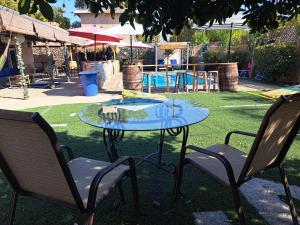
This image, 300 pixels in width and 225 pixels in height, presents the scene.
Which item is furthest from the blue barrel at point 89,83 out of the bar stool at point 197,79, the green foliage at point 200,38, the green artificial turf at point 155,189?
the green foliage at point 200,38

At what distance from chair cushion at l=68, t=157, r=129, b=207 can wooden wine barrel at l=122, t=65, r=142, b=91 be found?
6.93 meters

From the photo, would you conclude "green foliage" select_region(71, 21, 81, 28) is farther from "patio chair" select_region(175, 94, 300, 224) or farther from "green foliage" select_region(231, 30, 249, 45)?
"patio chair" select_region(175, 94, 300, 224)

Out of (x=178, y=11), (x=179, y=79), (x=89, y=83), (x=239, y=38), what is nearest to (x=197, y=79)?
(x=179, y=79)

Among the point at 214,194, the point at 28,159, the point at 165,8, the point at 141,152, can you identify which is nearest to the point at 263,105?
the point at 141,152

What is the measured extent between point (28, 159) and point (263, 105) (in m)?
6.78

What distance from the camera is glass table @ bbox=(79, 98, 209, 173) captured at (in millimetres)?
2668

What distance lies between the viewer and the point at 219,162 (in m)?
2.60

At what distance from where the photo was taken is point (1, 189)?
3256mm

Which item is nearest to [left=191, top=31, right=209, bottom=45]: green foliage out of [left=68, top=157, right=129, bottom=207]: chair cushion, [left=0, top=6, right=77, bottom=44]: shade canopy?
[left=0, top=6, right=77, bottom=44]: shade canopy

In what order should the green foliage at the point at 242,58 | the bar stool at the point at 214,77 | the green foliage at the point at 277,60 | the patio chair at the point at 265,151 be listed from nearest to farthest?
the patio chair at the point at 265,151, the bar stool at the point at 214,77, the green foliage at the point at 277,60, the green foliage at the point at 242,58

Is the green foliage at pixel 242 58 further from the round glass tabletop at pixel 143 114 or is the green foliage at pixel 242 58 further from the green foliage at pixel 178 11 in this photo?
the green foliage at pixel 178 11

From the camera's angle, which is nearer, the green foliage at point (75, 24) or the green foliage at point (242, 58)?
the green foliage at point (242, 58)

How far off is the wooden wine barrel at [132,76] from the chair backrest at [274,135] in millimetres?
→ 7383

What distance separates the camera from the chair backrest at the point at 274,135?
6.22 feet
